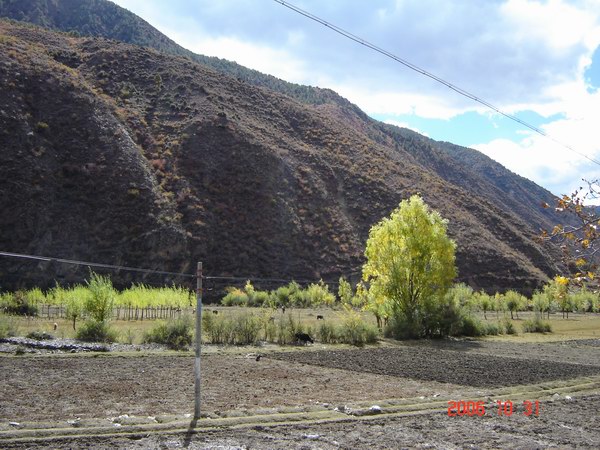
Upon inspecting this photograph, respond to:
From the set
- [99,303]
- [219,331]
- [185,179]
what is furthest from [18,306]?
[185,179]

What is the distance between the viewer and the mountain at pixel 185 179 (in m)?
54.1

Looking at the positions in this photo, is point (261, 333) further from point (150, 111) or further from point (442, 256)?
point (150, 111)

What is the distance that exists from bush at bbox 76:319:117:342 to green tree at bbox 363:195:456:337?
1529cm

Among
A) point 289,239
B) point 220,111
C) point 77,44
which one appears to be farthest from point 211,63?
point 289,239

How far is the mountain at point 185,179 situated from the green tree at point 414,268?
2915cm

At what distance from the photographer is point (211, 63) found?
413 ft

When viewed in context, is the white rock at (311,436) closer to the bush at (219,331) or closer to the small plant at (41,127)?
the bush at (219,331)

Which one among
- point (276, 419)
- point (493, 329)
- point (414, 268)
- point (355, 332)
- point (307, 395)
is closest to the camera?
point (276, 419)

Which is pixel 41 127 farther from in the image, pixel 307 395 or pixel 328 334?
pixel 307 395

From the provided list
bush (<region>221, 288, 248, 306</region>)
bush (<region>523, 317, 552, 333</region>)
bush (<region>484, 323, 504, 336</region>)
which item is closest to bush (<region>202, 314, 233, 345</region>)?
bush (<region>484, 323, 504, 336</region>)

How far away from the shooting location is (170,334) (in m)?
21.9

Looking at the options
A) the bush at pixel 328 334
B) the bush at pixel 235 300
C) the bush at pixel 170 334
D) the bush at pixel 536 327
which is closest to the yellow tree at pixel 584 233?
the bush at pixel 170 334

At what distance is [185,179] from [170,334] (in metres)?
45.8

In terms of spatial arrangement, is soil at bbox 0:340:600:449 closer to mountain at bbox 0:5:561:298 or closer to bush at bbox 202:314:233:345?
bush at bbox 202:314:233:345
